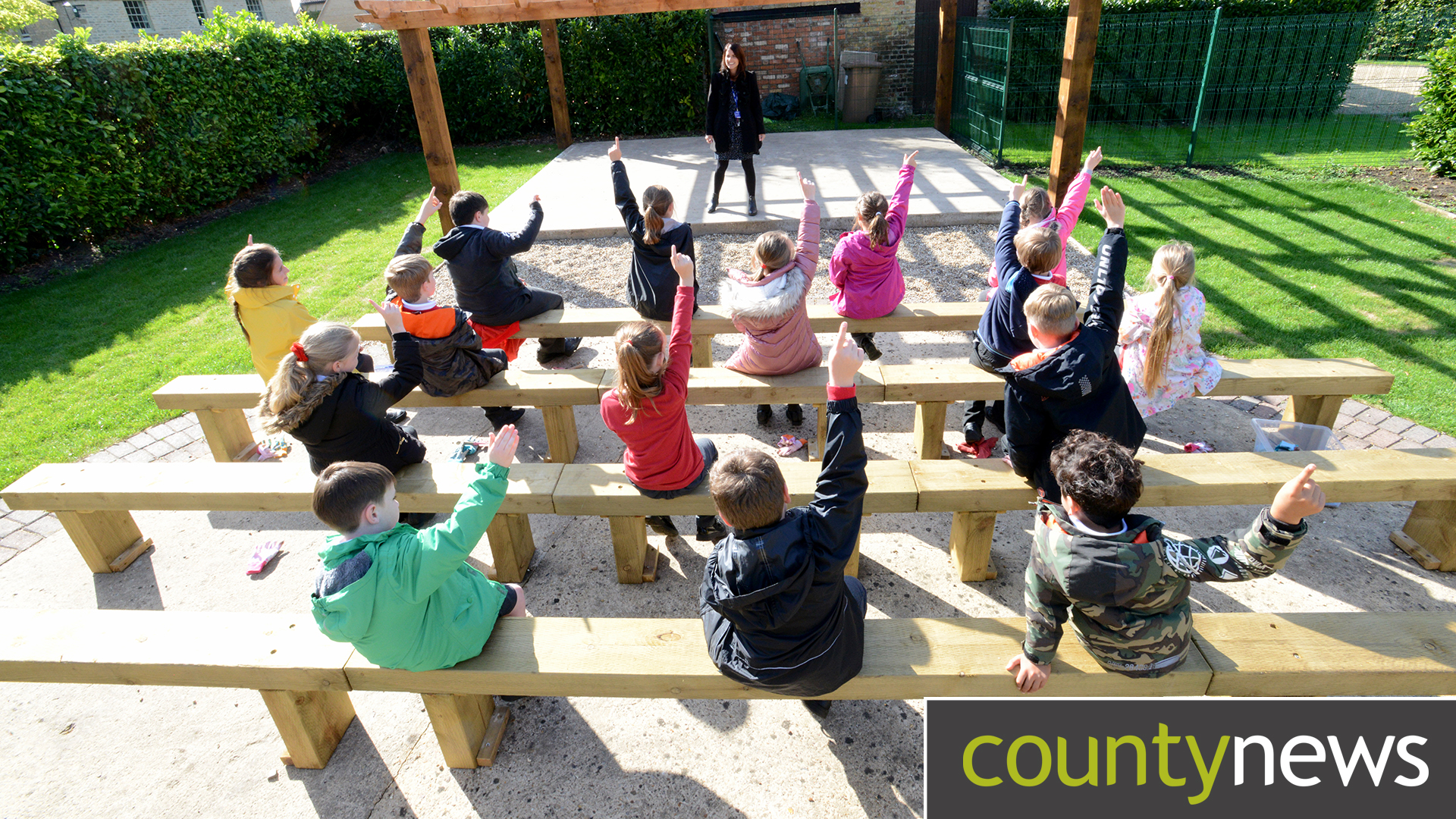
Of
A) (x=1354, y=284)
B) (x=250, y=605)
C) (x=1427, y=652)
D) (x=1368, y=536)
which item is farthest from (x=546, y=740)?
(x=1354, y=284)

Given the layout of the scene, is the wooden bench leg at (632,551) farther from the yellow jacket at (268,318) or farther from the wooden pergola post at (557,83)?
the wooden pergola post at (557,83)

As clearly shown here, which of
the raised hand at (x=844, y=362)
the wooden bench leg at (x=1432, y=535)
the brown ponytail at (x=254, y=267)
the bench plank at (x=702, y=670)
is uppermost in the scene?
the raised hand at (x=844, y=362)

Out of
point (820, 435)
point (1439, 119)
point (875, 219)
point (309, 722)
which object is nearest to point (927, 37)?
point (1439, 119)

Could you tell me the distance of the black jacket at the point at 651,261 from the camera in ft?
16.9

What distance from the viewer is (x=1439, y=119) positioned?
29.6ft

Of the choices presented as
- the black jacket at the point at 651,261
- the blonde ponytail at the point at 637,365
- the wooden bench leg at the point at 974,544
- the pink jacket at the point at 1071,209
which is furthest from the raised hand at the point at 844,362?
the black jacket at the point at 651,261

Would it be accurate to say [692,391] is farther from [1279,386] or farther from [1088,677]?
[1279,386]

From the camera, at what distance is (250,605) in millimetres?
3672

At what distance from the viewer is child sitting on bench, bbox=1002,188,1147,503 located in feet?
9.71

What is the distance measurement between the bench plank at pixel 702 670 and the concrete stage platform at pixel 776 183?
6263 mm

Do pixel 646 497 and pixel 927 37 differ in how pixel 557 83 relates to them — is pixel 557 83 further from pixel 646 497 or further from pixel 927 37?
pixel 646 497

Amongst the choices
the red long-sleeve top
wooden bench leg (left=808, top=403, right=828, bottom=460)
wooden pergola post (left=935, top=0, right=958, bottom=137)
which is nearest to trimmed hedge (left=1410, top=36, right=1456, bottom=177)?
wooden pergola post (left=935, top=0, right=958, bottom=137)

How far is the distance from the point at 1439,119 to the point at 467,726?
12.6 meters

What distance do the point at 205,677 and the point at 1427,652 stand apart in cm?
432
